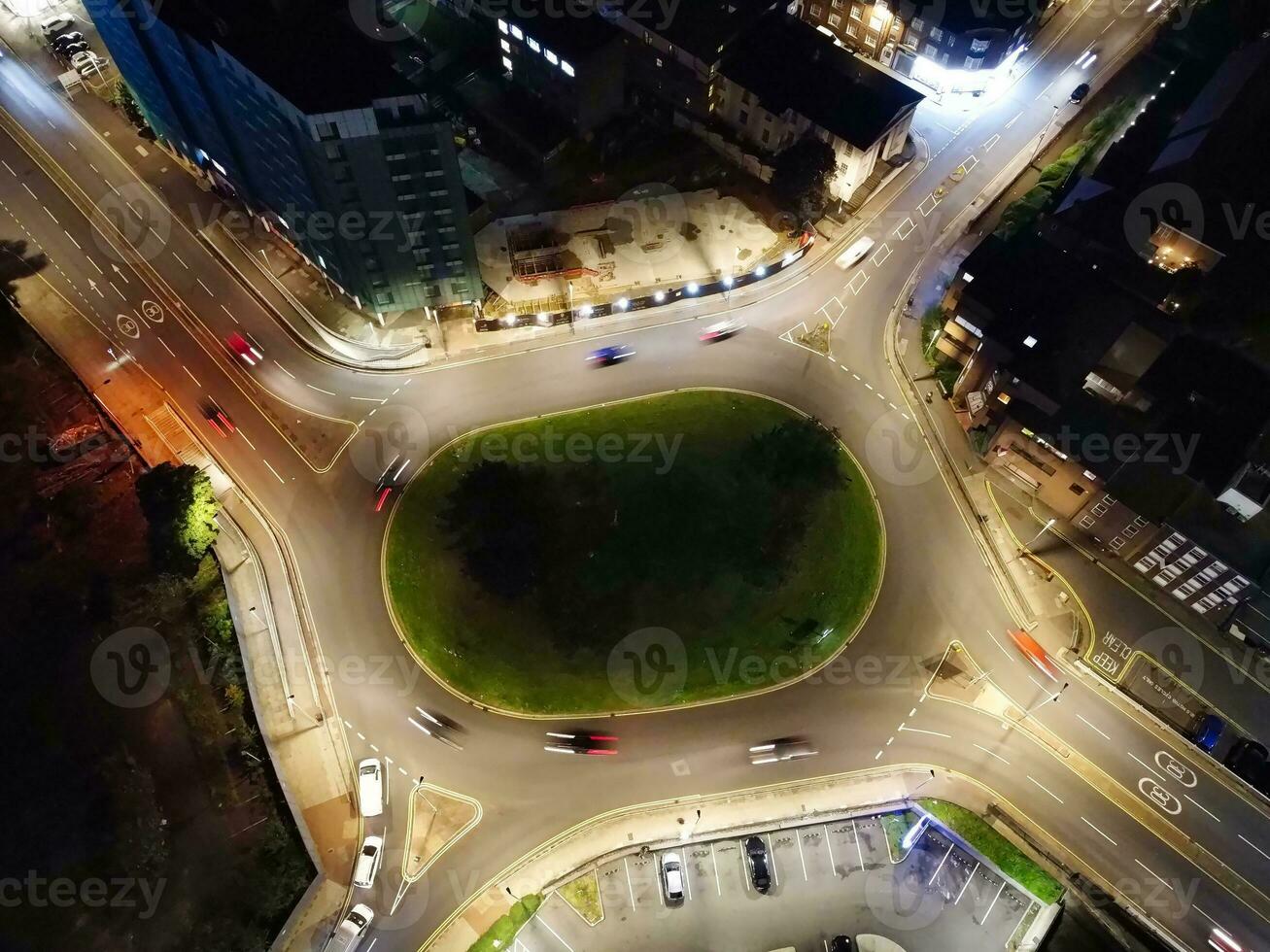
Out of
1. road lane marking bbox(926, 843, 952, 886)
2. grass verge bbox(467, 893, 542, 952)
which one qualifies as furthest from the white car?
road lane marking bbox(926, 843, 952, 886)

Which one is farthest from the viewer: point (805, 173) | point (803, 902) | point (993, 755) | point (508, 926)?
point (805, 173)

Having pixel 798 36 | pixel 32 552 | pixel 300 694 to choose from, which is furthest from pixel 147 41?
pixel 798 36

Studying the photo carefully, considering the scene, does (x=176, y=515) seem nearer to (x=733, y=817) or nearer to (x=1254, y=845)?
(x=733, y=817)

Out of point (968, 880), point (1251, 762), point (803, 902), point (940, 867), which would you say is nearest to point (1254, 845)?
point (1251, 762)

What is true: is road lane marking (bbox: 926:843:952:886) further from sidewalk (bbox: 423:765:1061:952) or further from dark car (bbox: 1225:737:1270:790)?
dark car (bbox: 1225:737:1270:790)

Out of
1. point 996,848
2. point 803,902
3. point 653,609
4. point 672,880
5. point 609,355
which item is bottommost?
point 996,848

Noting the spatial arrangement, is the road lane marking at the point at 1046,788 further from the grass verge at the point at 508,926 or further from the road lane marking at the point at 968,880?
the grass verge at the point at 508,926
